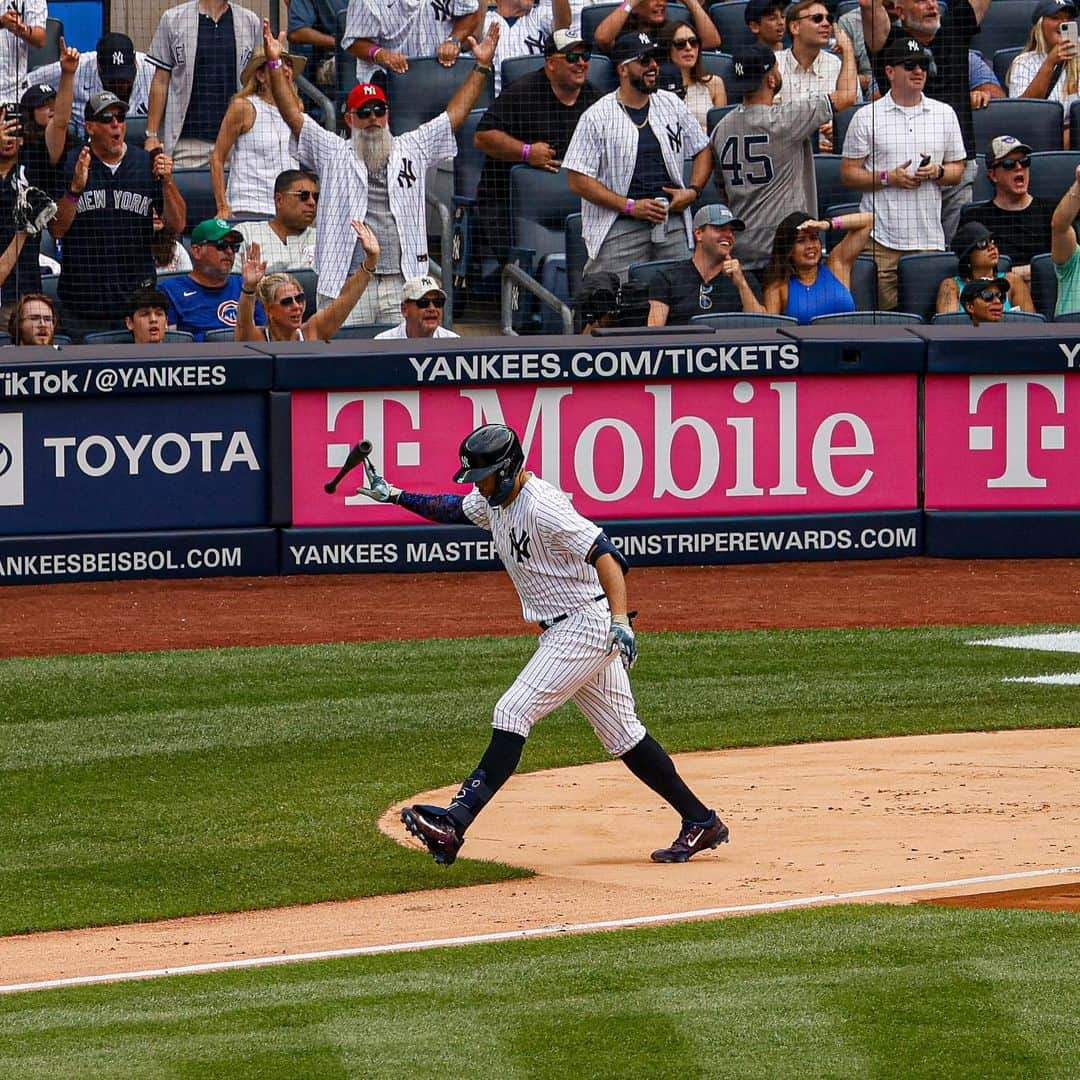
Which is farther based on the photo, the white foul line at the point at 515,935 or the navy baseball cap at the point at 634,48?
the navy baseball cap at the point at 634,48

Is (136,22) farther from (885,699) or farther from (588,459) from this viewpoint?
(885,699)

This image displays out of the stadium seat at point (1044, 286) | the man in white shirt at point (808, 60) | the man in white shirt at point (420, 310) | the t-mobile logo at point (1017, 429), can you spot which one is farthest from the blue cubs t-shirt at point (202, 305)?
the stadium seat at point (1044, 286)

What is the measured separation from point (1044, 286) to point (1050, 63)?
7.08 ft

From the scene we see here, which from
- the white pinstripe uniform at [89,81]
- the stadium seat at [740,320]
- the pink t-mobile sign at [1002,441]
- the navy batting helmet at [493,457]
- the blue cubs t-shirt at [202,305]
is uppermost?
the white pinstripe uniform at [89,81]

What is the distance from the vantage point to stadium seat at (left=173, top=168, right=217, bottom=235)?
15.3m

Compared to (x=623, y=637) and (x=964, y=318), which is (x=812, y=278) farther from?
(x=623, y=637)

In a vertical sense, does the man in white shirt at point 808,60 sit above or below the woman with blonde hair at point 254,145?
above

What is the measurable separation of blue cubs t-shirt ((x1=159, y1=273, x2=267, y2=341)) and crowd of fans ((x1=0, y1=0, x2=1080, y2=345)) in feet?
0.05

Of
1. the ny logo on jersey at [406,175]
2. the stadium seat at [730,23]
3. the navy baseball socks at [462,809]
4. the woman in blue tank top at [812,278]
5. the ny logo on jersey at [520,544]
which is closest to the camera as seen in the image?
the navy baseball socks at [462,809]

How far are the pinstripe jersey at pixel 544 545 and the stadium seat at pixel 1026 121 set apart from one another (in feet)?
30.9

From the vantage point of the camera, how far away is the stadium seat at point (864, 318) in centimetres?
1531

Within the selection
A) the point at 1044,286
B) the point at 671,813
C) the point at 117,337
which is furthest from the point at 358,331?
the point at 671,813

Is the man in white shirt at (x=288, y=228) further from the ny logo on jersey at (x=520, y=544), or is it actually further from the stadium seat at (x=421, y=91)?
the ny logo on jersey at (x=520, y=544)

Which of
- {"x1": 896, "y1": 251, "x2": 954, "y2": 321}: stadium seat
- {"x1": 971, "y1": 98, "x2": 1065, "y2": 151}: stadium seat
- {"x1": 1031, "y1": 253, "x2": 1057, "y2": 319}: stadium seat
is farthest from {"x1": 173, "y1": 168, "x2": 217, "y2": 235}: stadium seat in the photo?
{"x1": 1031, "y1": 253, "x2": 1057, "y2": 319}: stadium seat
